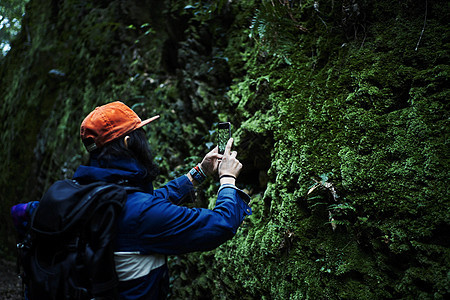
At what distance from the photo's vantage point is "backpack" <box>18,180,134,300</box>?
151 centimetres

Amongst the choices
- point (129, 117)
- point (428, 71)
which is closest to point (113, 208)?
point (129, 117)

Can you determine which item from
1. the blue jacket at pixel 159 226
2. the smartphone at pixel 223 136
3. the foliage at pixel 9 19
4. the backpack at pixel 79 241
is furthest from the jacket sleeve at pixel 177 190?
the foliage at pixel 9 19

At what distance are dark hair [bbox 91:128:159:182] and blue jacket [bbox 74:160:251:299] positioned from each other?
87 mm

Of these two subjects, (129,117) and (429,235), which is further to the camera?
(129,117)

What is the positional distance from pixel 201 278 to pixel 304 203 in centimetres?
164

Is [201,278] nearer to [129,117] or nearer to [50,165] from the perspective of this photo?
[129,117]

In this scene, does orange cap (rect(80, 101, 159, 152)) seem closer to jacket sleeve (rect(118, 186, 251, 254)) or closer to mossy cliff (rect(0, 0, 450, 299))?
jacket sleeve (rect(118, 186, 251, 254))

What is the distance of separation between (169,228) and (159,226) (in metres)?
0.06

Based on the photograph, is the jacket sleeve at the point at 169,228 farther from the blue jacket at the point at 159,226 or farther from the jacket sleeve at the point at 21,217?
the jacket sleeve at the point at 21,217

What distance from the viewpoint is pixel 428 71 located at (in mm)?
1977

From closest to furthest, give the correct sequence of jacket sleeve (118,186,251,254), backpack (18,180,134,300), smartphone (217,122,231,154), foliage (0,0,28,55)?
backpack (18,180,134,300) < jacket sleeve (118,186,251,254) < smartphone (217,122,231,154) < foliage (0,0,28,55)

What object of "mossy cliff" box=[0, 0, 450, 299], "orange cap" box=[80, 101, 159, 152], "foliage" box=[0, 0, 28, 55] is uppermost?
"foliage" box=[0, 0, 28, 55]

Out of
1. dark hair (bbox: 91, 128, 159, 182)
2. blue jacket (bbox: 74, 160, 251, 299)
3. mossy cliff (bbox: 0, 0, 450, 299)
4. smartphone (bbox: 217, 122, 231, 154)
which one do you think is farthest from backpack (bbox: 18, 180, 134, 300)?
mossy cliff (bbox: 0, 0, 450, 299)

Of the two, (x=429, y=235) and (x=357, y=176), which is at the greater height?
(x=357, y=176)
